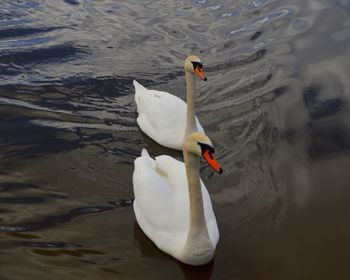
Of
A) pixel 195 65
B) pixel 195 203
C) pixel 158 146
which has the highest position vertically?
pixel 195 65

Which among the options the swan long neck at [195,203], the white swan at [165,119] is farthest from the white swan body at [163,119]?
the swan long neck at [195,203]

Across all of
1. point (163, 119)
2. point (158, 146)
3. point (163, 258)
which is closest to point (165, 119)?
point (163, 119)

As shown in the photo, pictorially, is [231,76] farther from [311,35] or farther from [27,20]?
[27,20]

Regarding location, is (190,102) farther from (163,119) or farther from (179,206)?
(179,206)

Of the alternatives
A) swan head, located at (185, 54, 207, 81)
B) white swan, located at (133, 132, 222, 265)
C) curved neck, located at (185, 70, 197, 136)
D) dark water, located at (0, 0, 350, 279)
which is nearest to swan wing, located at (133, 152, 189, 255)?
white swan, located at (133, 132, 222, 265)

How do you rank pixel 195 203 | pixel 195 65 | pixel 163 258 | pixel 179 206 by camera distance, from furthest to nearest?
pixel 195 65 < pixel 179 206 < pixel 163 258 < pixel 195 203

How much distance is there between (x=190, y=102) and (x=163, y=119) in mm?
749

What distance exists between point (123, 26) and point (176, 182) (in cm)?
602

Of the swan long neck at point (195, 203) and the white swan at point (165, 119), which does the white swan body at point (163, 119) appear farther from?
the swan long neck at point (195, 203)

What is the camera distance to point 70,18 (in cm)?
1131

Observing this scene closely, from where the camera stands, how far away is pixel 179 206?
216 inches

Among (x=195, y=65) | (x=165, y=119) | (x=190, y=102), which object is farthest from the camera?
(x=165, y=119)

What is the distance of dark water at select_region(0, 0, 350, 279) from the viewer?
5.41 meters

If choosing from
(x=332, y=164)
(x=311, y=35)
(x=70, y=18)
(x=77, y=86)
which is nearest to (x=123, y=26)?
(x=70, y=18)
